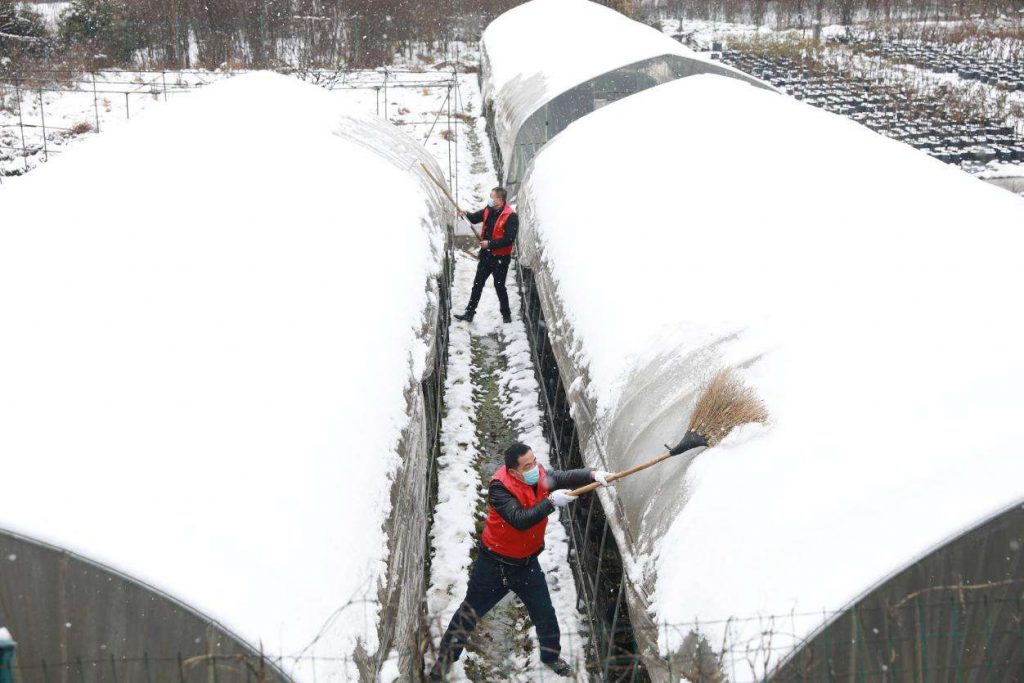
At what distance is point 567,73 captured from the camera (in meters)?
13.1

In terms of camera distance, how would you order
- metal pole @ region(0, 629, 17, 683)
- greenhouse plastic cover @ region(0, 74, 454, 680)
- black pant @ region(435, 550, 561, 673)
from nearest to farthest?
1. metal pole @ region(0, 629, 17, 683)
2. greenhouse plastic cover @ region(0, 74, 454, 680)
3. black pant @ region(435, 550, 561, 673)

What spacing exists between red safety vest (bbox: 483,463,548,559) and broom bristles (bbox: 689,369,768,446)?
920 millimetres

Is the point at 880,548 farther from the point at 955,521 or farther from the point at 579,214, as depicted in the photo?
the point at 579,214

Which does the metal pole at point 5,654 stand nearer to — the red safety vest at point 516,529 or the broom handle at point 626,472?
the red safety vest at point 516,529

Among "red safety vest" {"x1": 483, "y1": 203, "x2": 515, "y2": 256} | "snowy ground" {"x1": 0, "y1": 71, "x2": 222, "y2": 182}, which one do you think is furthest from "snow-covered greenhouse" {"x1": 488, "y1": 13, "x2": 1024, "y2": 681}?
"snowy ground" {"x1": 0, "y1": 71, "x2": 222, "y2": 182}

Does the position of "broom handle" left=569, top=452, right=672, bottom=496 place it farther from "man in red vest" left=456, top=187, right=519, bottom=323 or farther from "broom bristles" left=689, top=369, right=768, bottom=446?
"man in red vest" left=456, top=187, right=519, bottom=323

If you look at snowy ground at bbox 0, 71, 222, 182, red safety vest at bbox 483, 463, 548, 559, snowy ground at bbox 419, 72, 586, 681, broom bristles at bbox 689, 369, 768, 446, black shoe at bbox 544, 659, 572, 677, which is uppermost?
snowy ground at bbox 0, 71, 222, 182

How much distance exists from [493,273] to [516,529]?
201 inches

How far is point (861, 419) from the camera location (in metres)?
4.05

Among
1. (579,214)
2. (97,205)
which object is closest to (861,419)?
(579,214)

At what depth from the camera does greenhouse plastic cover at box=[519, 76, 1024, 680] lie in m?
3.61

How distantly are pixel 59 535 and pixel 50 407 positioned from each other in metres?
0.77

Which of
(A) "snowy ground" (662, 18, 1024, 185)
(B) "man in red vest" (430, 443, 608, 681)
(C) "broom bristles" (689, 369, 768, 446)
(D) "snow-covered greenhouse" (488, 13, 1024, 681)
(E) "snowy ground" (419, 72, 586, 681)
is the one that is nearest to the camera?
(D) "snow-covered greenhouse" (488, 13, 1024, 681)

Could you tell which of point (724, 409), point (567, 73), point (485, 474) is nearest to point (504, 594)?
point (724, 409)
